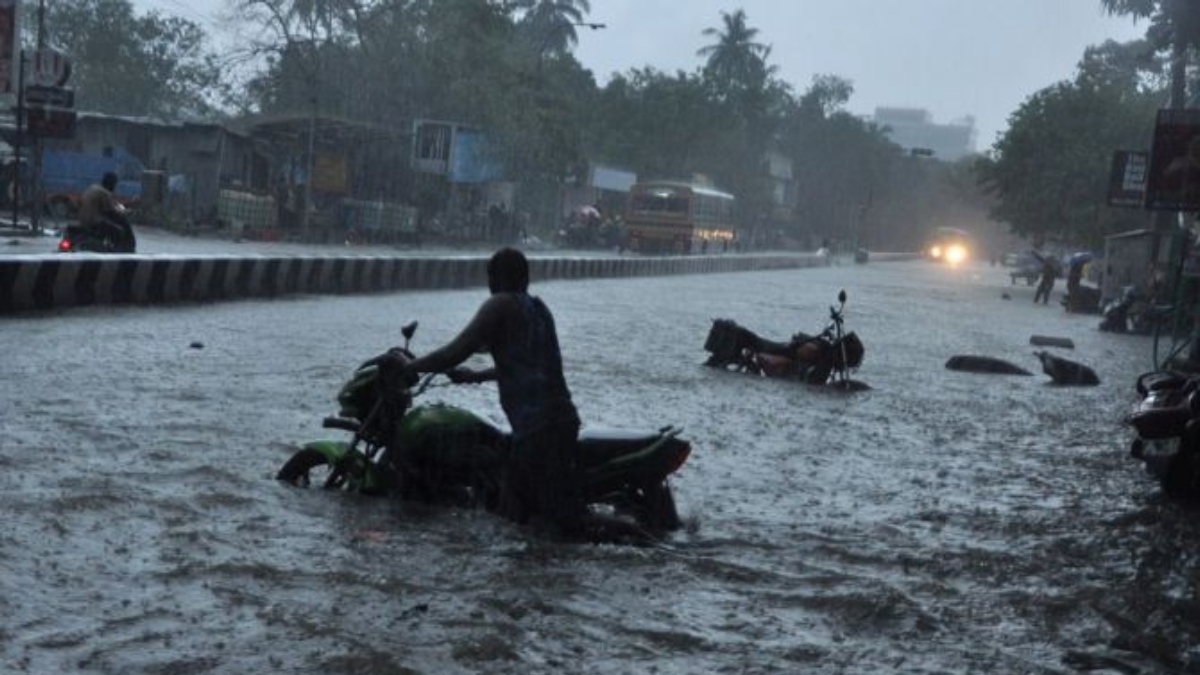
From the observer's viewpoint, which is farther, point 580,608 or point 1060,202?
point 1060,202

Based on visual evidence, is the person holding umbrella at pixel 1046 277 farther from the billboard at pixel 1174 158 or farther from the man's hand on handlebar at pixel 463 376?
the man's hand on handlebar at pixel 463 376

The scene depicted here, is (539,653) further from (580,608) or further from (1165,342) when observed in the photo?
(1165,342)

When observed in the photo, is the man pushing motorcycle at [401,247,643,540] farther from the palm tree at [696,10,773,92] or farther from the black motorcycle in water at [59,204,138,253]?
the palm tree at [696,10,773,92]

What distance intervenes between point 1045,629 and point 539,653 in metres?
2.02

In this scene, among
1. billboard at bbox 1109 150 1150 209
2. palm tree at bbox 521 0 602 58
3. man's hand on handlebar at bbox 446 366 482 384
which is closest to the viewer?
man's hand on handlebar at bbox 446 366 482 384

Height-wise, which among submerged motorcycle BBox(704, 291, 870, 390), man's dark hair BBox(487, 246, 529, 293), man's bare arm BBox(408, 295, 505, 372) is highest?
man's dark hair BBox(487, 246, 529, 293)

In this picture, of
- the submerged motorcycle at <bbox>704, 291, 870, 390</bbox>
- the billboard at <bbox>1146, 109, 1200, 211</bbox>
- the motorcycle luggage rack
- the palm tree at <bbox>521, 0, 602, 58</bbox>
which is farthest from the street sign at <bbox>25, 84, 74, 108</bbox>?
the palm tree at <bbox>521, 0, 602, 58</bbox>

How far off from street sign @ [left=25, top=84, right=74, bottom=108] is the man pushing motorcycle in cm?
1848

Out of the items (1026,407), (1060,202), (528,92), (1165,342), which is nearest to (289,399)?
(1026,407)

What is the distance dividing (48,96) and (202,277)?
5.39 metres

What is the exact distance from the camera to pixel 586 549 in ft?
21.2

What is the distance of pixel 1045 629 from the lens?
5676 millimetres

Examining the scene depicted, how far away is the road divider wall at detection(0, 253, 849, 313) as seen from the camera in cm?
1619

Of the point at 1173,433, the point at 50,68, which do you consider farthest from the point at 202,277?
the point at 1173,433
